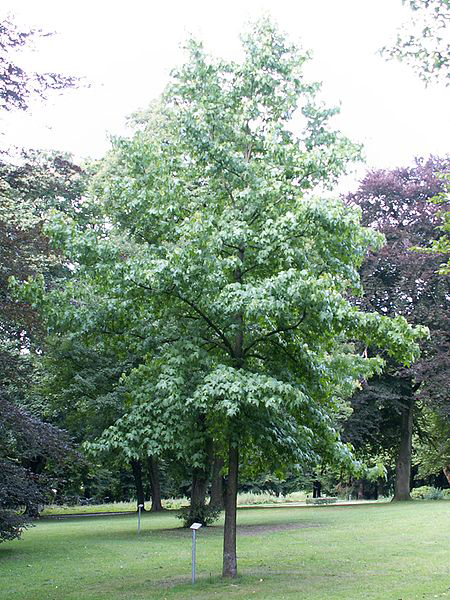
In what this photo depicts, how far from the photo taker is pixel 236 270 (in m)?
12.6

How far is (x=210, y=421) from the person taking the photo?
40.5 ft

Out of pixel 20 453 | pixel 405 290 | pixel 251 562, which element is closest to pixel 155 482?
pixel 405 290

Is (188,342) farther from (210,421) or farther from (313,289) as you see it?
(313,289)

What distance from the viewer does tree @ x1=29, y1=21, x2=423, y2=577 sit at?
11.4m

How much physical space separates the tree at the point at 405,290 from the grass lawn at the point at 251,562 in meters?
9.04

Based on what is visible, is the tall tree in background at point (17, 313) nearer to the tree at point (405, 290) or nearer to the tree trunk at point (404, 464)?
the tree at point (405, 290)

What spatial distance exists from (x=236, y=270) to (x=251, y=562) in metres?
6.15

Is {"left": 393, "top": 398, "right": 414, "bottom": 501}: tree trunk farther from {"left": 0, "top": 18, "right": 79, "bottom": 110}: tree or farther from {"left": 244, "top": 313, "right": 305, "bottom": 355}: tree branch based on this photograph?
{"left": 0, "top": 18, "right": 79, "bottom": 110}: tree

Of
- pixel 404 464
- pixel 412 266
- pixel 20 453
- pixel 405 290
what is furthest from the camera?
pixel 404 464

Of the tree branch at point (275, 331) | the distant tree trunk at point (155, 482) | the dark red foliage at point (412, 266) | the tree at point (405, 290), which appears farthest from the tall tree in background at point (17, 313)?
the dark red foliage at point (412, 266)

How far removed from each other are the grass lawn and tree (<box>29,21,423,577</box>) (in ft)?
4.53

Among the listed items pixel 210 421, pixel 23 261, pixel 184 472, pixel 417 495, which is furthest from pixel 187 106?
pixel 417 495

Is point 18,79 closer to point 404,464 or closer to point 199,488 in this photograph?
point 199,488

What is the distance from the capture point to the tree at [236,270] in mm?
11422
